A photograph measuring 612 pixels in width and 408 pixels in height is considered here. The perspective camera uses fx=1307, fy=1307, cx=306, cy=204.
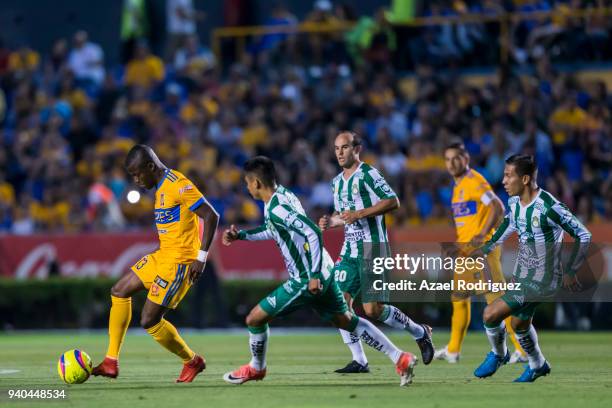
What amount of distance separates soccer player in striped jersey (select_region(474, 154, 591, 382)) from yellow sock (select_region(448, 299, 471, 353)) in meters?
2.70

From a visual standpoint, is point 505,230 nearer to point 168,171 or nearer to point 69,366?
point 168,171

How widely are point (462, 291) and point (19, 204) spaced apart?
1402 cm

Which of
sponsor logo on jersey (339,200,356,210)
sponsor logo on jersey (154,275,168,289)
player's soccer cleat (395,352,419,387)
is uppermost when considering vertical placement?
sponsor logo on jersey (339,200,356,210)

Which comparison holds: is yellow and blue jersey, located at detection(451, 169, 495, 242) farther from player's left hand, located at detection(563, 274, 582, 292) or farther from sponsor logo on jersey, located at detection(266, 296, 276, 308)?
sponsor logo on jersey, located at detection(266, 296, 276, 308)

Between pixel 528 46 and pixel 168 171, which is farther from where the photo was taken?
pixel 528 46

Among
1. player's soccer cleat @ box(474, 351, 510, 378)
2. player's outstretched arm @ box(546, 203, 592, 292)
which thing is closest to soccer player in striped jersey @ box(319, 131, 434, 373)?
player's soccer cleat @ box(474, 351, 510, 378)

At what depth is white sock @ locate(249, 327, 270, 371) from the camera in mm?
11617

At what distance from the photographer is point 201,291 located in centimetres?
2317

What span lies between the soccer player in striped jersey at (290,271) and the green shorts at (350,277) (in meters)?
1.55

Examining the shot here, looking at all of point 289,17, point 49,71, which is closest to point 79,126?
point 49,71

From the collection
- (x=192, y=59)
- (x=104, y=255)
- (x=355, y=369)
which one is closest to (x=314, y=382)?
(x=355, y=369)

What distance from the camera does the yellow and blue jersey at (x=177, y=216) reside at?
39.9 feet

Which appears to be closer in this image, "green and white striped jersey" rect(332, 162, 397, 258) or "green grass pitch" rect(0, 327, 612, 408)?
"green grass pitch" rect(0, 327, 612, 408)

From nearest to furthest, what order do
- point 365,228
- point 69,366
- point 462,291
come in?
point 69,366, point 365,228, point 462,291
